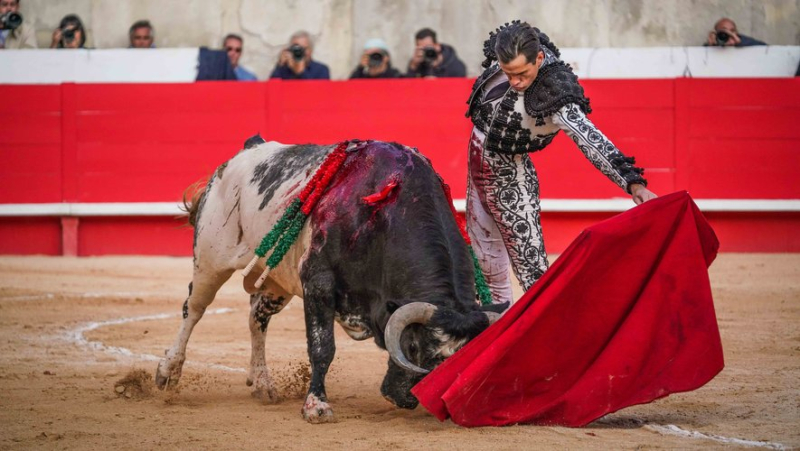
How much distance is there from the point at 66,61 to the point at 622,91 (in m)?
3.95

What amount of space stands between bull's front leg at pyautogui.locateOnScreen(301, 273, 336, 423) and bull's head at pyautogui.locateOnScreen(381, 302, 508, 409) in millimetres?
310

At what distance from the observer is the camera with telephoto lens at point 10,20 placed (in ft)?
28.8

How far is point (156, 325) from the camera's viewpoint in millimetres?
5379

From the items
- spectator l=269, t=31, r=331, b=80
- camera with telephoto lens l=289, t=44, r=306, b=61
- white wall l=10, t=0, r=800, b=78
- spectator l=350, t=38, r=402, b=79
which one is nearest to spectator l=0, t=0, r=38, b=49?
white wall l=10, t=0, r=800, b=78

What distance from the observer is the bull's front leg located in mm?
3303

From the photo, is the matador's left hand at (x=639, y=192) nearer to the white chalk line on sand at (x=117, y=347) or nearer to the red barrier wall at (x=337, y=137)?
the white chalk line on sand at (x=117, y=347)

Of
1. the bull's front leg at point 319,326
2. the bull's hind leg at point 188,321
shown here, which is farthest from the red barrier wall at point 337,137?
the bull's front leg at point 319,326

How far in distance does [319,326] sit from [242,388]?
80 centimetres

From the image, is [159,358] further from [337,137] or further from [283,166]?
[337,137]

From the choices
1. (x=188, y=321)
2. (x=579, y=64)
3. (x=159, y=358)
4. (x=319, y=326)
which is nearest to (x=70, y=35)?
(x=579, y=64)

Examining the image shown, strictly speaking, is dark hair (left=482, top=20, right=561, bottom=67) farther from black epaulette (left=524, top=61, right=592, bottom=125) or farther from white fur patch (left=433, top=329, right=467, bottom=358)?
white fur patch (left=433, top=329, right=467, bottom=358)

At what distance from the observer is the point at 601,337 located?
10.1ft

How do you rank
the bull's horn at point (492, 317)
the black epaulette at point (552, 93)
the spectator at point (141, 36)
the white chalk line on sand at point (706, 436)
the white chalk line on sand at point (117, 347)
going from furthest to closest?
the spectator at point (141, 36)
the white chalk line on sand at point (117, 347)
the black epaulette at point (552, 93)
the bull's horn at point (492, 317)
the white chalk line on sand at point (706, 436)

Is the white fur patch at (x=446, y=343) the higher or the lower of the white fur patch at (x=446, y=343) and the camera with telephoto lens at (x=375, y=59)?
the lower
